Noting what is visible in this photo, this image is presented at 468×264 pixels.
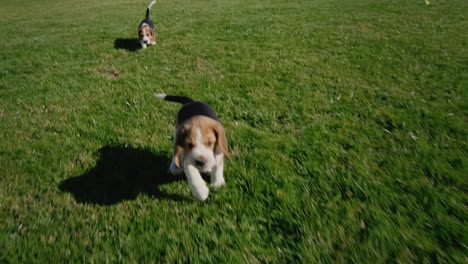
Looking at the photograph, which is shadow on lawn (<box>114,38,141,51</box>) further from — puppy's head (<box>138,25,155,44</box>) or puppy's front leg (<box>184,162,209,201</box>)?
puppy's front leg (<box>184,162,209,201</box>)

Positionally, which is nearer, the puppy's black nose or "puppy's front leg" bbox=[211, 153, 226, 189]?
the puppy's black nose

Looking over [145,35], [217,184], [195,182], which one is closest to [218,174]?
[217,184]

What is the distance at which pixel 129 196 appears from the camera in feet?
11.0

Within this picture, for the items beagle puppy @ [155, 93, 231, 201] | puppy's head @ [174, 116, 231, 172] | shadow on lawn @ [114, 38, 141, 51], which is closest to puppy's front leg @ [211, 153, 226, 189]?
beagle puppy @ [155, 93, 231, 201]

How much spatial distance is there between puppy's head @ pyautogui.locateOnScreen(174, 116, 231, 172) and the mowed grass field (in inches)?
23.1

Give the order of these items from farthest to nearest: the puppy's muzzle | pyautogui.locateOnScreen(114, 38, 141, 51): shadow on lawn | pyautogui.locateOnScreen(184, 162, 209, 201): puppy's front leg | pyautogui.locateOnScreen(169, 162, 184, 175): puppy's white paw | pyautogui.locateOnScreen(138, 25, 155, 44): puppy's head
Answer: pyautogui.locateOnScreen(114, 38, 141, 51): shadow on lawn < pyautogui.locateOnScreen(138, 25, 155, 44): puppy's head < pyautogui.locateOnScreen(169, 162, 184, 175): puppy's white paw < pyautogui.locateOnScreen(184, 162, 209, 201): puppy's front leg < the puppy's muzzle

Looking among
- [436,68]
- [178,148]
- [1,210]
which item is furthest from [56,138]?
[436,68]

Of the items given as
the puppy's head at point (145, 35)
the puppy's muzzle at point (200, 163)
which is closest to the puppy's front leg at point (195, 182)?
the puppy's muzzle at point (200, 163)

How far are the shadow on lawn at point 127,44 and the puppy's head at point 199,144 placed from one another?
312 inches

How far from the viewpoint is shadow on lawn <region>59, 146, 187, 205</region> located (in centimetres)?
338

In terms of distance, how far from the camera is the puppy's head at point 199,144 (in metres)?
2.92

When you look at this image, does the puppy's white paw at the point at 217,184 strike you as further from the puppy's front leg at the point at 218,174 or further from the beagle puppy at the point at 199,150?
Result: the beagle puppy at the point at 199,150

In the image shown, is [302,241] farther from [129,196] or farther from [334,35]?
[334,35]

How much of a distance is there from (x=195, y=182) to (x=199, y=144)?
45 centimetres
